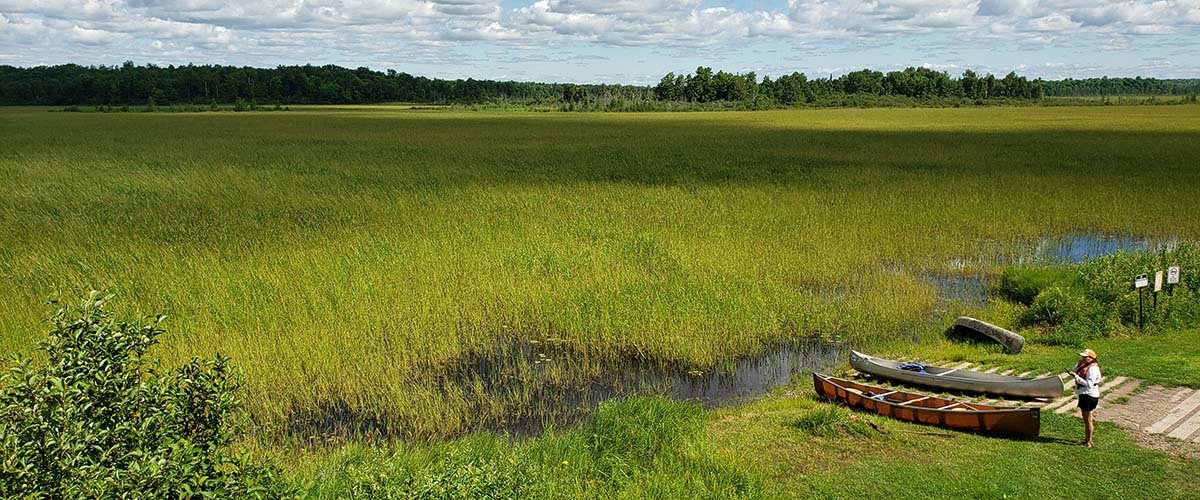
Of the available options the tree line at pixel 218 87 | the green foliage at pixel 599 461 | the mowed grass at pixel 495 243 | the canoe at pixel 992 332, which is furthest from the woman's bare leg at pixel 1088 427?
the tree line at pixel 218 87

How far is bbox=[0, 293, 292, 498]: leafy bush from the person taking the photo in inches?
169

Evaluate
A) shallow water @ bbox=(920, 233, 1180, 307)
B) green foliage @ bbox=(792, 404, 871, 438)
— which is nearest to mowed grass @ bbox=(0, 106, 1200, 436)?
shallow water @ bbox=(920, 233, 1180, 307)

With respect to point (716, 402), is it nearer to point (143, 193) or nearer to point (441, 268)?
point (441, 268)

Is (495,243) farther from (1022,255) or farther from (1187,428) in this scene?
(1187,428)

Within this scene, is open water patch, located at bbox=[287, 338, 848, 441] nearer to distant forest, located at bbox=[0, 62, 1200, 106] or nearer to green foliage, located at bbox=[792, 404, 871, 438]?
green foliage, located at bbox=[792, 404, 871, 438]

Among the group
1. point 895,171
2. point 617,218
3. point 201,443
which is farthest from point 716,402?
point 895,171

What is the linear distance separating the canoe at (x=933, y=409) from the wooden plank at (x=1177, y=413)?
128cm

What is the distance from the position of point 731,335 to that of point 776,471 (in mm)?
5635

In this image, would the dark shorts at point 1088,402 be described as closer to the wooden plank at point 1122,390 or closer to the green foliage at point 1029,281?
the wooden plank at point 1122,390

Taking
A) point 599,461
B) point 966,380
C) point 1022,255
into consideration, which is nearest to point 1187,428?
point 966,380

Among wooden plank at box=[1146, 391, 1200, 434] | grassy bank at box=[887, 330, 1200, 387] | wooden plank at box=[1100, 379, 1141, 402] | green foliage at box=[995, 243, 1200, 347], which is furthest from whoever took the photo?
green foliage at box=[995, 243, 1200, 347]

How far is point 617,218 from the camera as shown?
24359 mm

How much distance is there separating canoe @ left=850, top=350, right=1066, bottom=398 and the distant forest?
136 meters

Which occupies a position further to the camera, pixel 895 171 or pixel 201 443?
pixel 895 171
